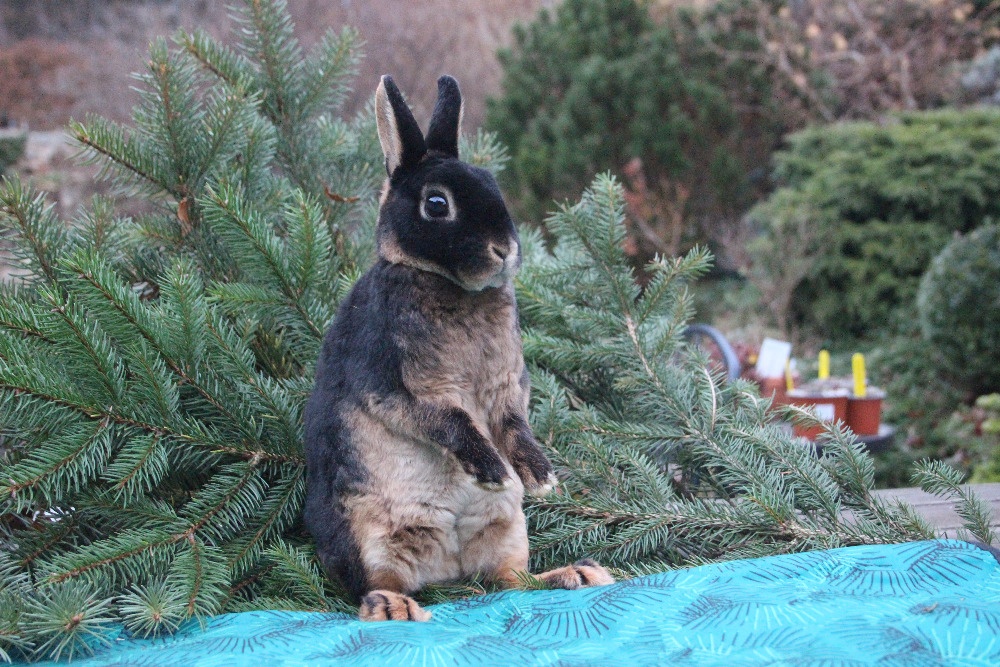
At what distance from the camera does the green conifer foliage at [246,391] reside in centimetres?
138

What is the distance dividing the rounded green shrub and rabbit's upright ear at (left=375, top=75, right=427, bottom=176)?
14.8 feet

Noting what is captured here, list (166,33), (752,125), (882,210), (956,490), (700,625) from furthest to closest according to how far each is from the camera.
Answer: (166,33) < (752,125) < (882,210) < (956,490) < (700,625)

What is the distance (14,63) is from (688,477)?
450 inches

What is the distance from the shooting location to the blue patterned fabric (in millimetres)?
1107

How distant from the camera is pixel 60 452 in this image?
1.37 metres

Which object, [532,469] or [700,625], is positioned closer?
[700,625]

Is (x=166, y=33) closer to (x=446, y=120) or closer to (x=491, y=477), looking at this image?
(x=446, y=120)

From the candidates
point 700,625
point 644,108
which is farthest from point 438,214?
point 644,108

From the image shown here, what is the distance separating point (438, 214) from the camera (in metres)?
1.34

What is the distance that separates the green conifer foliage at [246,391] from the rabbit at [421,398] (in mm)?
119

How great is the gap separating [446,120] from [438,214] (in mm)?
173

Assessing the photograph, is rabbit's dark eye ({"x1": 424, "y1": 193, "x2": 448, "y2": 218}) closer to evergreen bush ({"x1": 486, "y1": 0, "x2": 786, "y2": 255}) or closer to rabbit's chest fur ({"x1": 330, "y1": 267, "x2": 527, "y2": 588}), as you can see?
rabbit's chest fur ({"x1": 330, "y1": 267, "x2": 527, "y2": 588})

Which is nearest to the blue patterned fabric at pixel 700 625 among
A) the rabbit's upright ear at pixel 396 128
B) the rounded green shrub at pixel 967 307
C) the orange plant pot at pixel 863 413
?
the rabbit's upright ear at pixel 396 128

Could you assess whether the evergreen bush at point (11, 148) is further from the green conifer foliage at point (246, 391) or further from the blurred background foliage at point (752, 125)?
the green conifer foliage at point (246, 391)
